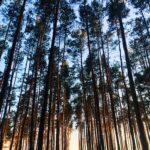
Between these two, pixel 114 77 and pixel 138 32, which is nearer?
pixel 138 32

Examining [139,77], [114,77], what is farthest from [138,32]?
[114,77]

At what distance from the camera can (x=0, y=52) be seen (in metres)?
17.9

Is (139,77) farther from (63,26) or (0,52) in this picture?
(0,52)

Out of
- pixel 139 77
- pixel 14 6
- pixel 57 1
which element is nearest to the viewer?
pixel 57 1

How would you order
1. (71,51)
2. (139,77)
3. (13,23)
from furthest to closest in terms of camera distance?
(139,77), (71,51), (13,23)

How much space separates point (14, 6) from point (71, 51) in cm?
690

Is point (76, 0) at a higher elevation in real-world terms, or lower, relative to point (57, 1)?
higher

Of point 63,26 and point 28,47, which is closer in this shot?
point 63,26

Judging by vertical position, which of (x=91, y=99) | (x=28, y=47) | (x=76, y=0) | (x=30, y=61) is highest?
(x=76, y=0)

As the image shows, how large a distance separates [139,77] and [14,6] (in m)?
14.5

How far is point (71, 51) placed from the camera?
20203mm

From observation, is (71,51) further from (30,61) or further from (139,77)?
(139,77)

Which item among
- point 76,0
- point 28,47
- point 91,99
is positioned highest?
point 76,0

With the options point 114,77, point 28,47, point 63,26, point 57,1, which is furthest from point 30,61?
point 114,77
